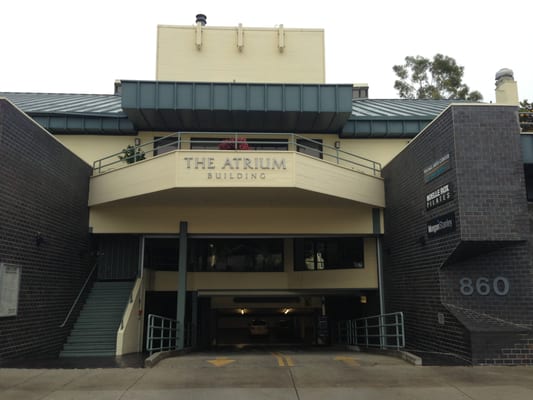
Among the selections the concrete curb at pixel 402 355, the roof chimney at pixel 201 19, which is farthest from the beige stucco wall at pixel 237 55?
the concrete curb at pixel 402 355

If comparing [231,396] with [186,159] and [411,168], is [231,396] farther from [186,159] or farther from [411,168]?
[411,168]

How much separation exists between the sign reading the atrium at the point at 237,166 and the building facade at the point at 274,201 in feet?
0.10

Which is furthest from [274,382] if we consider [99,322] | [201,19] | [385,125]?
[201,19]

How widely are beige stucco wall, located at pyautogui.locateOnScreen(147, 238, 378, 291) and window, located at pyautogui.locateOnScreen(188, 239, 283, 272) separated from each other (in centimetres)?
34

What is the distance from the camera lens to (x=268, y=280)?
20.7m

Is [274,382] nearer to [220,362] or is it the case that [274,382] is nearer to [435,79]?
[220,362]

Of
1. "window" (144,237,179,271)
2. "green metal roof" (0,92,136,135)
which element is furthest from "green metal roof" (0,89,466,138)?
"window" (144,237,179,271)

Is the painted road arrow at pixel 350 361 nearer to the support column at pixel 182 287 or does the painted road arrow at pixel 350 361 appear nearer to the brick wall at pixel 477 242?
the brick wall at pixel 477 242

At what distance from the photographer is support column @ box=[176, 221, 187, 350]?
15562 millimetres

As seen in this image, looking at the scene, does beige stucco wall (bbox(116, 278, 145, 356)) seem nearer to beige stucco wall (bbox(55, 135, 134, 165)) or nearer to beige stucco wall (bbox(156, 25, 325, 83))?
beige stucco wall (bbox(55, 135, 134, 165))

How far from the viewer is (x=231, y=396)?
764cm

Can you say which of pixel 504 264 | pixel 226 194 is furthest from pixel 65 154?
pixel 504 264

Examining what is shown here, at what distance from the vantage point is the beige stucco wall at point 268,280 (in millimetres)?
18781

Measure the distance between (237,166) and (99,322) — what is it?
6.43m
